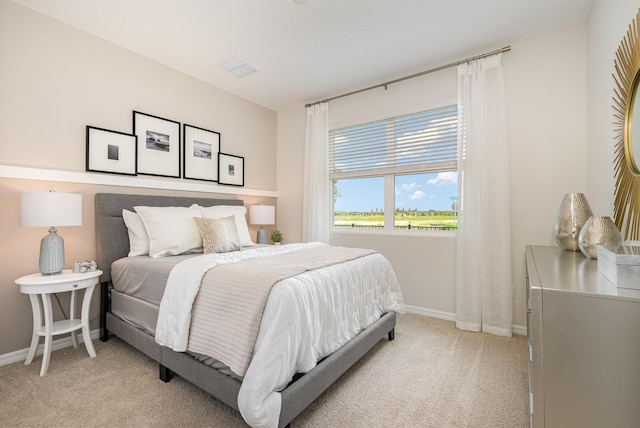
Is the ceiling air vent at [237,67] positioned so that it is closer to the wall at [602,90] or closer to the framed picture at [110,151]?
the framed picture at [110,151]

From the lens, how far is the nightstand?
77.8 inches

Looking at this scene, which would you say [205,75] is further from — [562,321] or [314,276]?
[562,321]

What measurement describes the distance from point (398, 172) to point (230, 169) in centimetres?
219

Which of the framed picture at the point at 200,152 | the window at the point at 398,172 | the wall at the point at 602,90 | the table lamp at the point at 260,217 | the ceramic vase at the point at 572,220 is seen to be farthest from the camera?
the table lamp at the point at 260,217

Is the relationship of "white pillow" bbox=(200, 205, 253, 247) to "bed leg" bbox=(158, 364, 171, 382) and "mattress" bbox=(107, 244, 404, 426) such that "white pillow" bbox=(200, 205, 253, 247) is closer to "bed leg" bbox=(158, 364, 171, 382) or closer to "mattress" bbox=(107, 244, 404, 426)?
"mattress" bbox=(107, 244, 404, 426)

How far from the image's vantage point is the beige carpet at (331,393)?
5.12 feet

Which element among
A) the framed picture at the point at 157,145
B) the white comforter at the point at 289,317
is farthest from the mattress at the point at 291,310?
the framed picture at the point at 157,145

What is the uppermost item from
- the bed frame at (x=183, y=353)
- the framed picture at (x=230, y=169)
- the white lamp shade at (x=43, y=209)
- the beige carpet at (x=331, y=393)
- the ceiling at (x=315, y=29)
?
the ceiling at (x=315, y=29)

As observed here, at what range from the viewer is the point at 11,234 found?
220 cm

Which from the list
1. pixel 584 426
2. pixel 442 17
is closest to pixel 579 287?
pixel 584 426

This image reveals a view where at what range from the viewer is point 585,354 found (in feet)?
2.88

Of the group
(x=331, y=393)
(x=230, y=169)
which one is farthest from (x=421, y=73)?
(x=331, y=393)

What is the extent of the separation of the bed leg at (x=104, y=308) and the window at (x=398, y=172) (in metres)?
2.66

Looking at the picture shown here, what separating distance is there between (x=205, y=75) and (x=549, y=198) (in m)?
3.85
